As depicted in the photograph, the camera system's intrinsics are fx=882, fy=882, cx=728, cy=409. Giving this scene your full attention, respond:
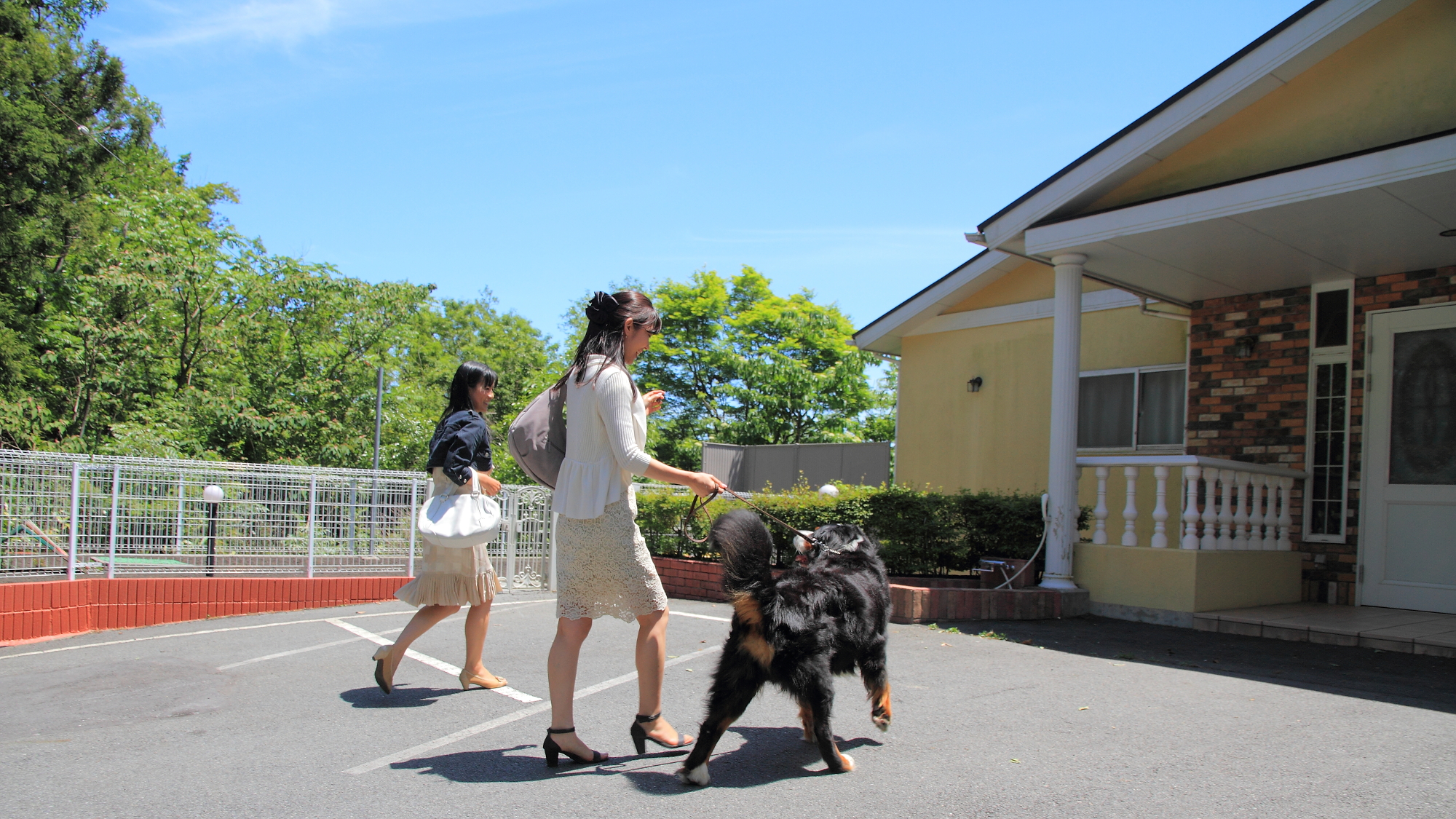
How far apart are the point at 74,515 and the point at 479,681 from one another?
4.85 meters

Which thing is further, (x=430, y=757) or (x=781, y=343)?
(x=781, y=343)

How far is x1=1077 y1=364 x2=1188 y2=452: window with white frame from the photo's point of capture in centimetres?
1014

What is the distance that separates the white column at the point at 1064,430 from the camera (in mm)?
7895

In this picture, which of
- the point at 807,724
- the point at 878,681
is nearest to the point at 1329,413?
the point at 878,681

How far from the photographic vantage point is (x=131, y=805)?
3043mm

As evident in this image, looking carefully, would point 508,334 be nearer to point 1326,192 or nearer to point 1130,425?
point 1130,425

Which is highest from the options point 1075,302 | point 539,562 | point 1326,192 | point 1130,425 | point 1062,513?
point 1326,192

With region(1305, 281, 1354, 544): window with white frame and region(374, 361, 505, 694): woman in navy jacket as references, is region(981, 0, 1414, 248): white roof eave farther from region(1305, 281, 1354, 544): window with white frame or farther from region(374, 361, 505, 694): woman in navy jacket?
region(374, 361, 505, 694): woman in navy jacket

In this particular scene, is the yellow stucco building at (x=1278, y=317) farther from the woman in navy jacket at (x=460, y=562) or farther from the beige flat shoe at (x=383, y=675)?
the beige flat shoe at (x=383, y=675)

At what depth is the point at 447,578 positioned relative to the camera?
475 cm

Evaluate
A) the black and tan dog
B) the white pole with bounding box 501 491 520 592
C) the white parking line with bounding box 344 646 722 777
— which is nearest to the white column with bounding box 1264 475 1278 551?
the white parking line with bounding box 344 646 722 777

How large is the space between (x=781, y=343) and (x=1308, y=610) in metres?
26.2

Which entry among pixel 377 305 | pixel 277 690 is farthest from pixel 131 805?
pixel 377 305

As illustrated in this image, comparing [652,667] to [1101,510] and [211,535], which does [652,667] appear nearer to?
[1101,510]
